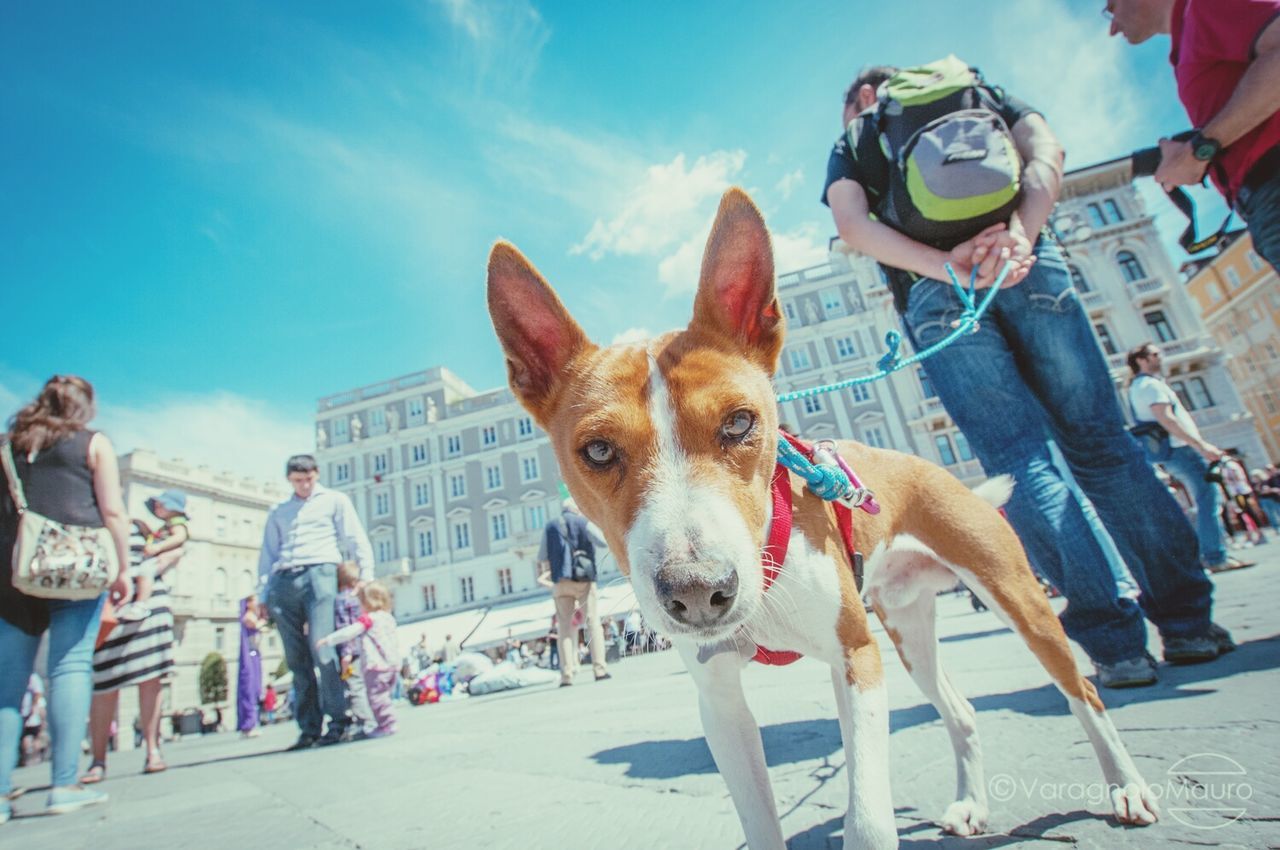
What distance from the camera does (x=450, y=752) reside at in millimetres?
4043

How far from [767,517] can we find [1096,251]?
44633 millimetres

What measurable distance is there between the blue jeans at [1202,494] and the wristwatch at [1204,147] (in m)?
5.92

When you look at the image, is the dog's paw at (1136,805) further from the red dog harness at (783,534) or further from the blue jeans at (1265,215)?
the blue jeans at (1265,215)

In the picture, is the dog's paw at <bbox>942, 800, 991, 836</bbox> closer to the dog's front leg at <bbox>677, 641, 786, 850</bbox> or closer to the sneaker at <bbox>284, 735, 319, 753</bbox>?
the dog's front leg at <bbox>677, 641, 786, 850</bbox>

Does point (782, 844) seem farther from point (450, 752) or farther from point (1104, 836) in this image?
point (450, 752)

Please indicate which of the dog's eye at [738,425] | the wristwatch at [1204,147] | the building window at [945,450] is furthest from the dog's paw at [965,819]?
the building window at [945,450]

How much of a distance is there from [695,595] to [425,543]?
47561 millimetres

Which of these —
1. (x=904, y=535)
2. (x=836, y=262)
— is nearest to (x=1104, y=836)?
(x=904, y=535)

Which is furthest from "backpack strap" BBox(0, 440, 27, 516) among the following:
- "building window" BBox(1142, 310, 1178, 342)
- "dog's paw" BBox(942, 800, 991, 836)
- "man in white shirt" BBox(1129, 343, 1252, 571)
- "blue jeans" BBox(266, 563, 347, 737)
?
"building window" BBox(1142, 310, 1178, 342)

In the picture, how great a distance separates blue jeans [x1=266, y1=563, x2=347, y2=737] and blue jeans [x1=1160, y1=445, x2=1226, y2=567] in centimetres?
903

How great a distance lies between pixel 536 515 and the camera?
4372cm

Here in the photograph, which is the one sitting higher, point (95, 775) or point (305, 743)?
point (95, 775)

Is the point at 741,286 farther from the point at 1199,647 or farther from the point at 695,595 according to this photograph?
the point at 1199,647

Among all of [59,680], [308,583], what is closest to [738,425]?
[59,680]
